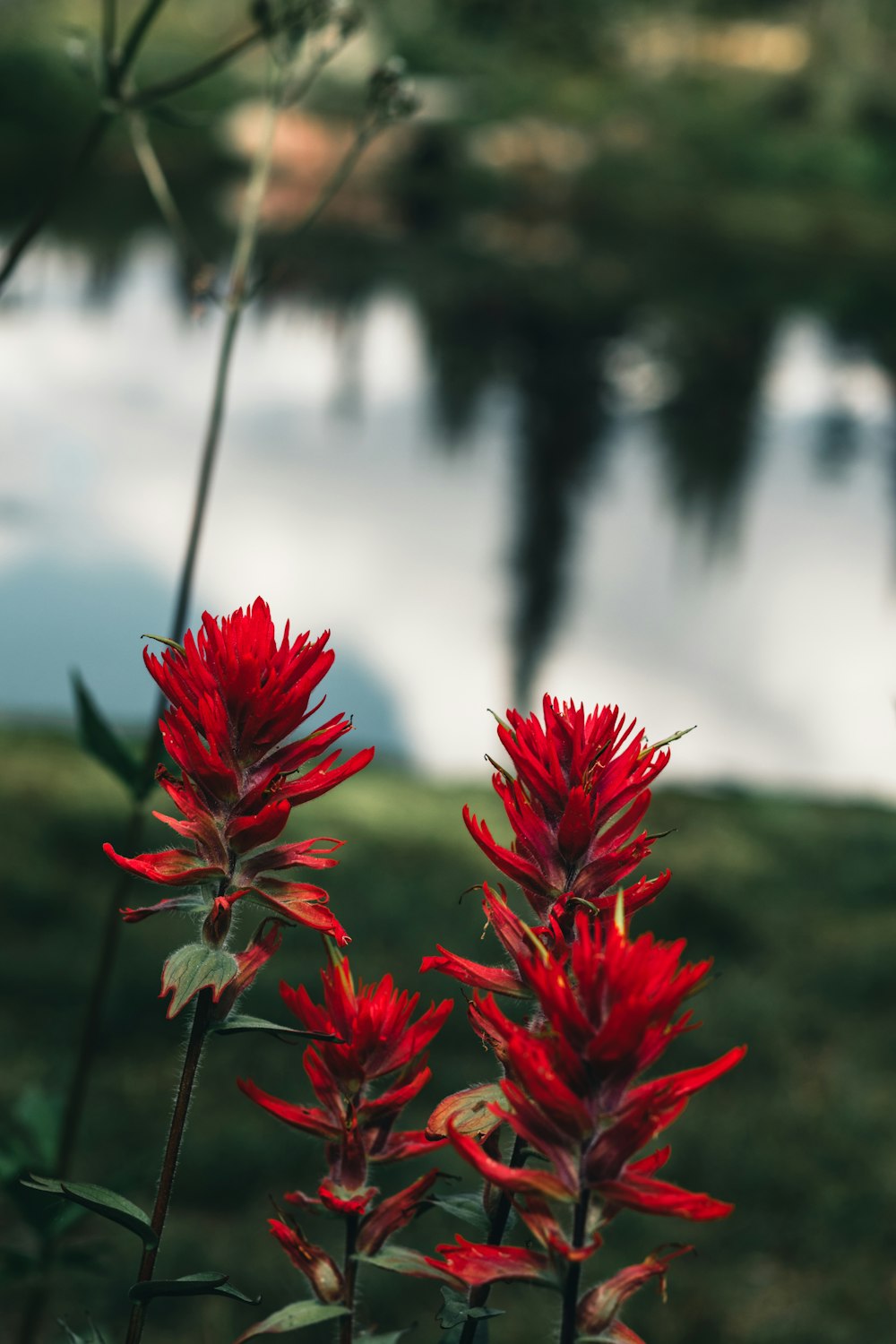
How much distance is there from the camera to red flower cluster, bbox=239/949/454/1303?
30.3 inches

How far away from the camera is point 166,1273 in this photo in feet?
8.71

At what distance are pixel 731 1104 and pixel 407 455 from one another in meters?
8.94

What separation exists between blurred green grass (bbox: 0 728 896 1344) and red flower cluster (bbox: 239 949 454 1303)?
2.70 ft

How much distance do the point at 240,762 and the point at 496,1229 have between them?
288mm

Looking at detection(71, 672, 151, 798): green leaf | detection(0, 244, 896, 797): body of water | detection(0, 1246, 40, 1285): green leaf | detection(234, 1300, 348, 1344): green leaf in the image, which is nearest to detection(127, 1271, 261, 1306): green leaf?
detection(234, 1300, 348, 1344): green leaf

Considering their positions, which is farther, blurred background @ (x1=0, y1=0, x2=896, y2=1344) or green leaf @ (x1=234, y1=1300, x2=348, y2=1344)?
blurred background @ (x1=0, y1=0, x2=896, y2=1344)

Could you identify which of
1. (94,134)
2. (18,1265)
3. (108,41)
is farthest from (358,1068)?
(108,41)

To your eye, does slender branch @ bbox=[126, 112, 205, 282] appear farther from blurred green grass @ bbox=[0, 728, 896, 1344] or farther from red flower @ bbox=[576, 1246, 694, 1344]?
red flower @ bbox=[576, 1246, 694, 1344]

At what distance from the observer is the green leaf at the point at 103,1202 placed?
27.8 inches

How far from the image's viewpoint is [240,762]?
0.77 meters

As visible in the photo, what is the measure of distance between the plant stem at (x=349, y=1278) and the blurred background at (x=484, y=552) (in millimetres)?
946

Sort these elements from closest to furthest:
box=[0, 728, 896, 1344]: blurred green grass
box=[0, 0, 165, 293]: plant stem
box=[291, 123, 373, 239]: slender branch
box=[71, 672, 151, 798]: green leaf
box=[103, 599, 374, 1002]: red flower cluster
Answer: box=[103, 599, 374, 1002]: red flower cluster → box=[0, 0, 165, 293]: plant stem → box=[71, 672, 151, 798]: green leaf → box=[291, 123, 373, 239]: slender branch → box=[0, 728, 896, 1344]: blurred green grass

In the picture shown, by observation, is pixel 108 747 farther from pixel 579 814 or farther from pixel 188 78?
pixel 579 814

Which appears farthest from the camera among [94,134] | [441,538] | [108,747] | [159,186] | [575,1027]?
[441,538]
